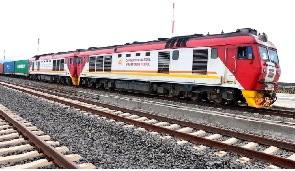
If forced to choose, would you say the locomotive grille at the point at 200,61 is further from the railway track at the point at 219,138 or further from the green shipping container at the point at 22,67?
the green shipping container at the point at 22,67

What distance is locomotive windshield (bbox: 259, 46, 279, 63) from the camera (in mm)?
10234

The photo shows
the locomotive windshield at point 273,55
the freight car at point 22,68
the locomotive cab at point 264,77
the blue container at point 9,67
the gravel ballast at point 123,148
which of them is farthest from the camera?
the blue container at point 9,67

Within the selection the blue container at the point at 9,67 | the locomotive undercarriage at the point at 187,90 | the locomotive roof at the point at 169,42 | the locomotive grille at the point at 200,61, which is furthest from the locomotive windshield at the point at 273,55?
the blue container at the point at 9,67

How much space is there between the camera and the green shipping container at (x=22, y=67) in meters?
34.4

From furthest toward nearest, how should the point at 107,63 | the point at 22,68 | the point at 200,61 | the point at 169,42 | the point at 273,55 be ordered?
the point at 22,68
the point at 107,63
the point at 169,42
the point at 200,61
the point at 273,55

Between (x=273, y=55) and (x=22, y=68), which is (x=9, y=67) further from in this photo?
(x=273, y=55)

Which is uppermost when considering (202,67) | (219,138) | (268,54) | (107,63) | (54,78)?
(268,54)

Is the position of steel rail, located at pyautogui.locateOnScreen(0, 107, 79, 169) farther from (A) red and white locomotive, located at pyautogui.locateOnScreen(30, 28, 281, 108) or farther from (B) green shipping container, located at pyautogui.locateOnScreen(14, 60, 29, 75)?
(B) green shipping container, located at pyautogui.locateOnScreen(14, 60, 29, 75)

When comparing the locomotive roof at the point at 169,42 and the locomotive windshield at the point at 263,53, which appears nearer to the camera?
the locomotive windshield at the point at 263,53

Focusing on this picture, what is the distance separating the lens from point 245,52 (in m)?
10.3

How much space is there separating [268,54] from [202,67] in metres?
2.88

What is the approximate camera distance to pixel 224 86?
35.7 ft

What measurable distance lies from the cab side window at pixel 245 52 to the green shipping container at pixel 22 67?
102ft

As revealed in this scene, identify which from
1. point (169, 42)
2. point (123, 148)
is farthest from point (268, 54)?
point (123, 148)
